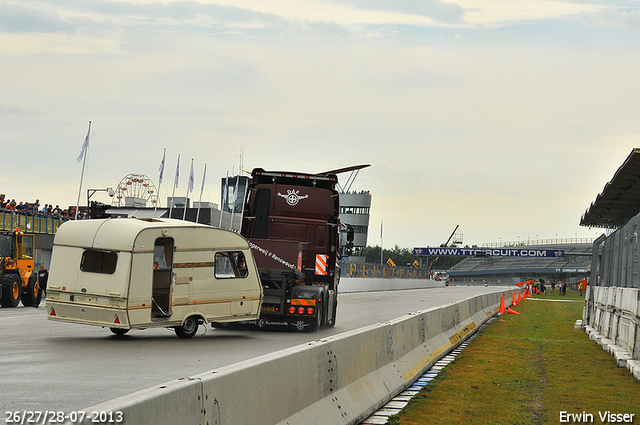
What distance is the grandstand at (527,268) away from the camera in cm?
14675

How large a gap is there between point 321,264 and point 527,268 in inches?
5399

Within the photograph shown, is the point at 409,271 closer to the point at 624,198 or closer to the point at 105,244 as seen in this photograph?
the point at 624,198

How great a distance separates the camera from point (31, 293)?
28.2 m

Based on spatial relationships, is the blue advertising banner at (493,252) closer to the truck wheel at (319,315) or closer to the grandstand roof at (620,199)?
the grandstand roof at (620,199)

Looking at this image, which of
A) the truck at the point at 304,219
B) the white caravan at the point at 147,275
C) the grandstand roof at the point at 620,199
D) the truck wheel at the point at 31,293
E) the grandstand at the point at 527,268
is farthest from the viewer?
the grandstand at the point at 527,268

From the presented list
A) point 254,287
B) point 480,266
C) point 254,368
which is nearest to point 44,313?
point 254,287

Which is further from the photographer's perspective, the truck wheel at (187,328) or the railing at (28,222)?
the railing at (28,222)

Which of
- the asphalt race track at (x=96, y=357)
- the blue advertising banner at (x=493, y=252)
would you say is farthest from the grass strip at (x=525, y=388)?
the blue advertising banner at (x=493, y=252)

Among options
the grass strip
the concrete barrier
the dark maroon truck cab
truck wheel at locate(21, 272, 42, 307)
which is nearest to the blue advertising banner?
truck wheel at locate(21, 272, 42, 307)

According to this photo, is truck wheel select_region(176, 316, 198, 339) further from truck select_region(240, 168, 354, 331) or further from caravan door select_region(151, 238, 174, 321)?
truck select_region(240, 168, 354, 331)

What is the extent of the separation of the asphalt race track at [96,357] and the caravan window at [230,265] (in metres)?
1.34

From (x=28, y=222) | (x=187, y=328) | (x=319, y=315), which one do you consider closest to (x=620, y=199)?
(x=319, y=315)

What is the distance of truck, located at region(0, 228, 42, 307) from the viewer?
26.6 meters

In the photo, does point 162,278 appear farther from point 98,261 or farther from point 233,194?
point 233,194
